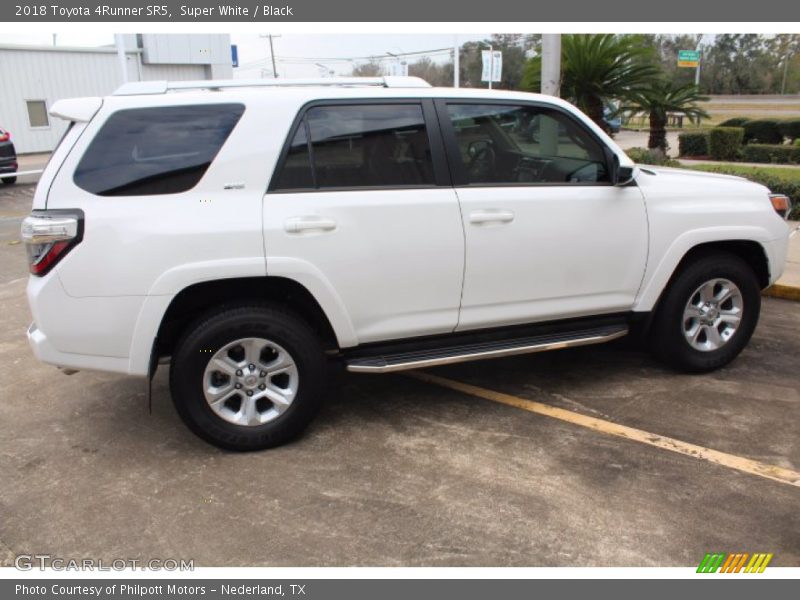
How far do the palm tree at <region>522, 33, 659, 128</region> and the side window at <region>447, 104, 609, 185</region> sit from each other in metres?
7.09

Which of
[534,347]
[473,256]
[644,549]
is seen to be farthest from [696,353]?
[644,549]

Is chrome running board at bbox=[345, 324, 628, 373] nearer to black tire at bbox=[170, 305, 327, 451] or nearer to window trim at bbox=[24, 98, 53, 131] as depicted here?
black tire at bbox=[170, 305, 327, 451]

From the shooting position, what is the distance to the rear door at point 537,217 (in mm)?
4117

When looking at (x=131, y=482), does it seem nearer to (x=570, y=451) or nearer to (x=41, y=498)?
(x=41, y=498)

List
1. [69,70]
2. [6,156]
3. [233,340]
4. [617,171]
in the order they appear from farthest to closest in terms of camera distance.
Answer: [69,70], [6,156], [617,171], [233,340]

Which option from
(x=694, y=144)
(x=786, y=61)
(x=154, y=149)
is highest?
(x=786, y=61)

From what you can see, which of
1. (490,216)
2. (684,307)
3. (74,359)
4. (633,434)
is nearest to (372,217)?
(490,216)

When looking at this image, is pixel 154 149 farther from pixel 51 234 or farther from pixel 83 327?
pixel 83 327

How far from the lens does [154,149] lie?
12.0ft

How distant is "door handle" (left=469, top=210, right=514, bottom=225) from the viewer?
4.04 metres

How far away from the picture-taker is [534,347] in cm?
428

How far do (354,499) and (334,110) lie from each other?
6.78 feet

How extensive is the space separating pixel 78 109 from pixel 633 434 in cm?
346

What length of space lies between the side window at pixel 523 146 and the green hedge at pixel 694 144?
17.1 m
